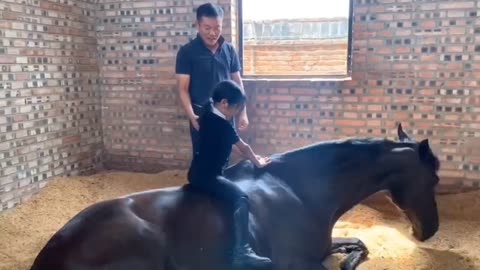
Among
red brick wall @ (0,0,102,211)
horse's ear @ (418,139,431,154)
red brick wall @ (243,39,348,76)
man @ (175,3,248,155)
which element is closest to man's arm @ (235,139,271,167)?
man @ (175,3,248,155)

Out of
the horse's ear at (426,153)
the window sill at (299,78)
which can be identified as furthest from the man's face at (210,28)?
the horse's ear at (426,153)

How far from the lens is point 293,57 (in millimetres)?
4746

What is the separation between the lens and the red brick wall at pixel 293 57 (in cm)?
443

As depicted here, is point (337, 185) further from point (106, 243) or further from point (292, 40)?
point (292, 40)

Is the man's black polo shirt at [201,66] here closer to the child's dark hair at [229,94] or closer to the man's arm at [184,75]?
the man's arm at [184,75]

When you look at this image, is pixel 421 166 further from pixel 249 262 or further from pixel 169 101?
pixel 169 101

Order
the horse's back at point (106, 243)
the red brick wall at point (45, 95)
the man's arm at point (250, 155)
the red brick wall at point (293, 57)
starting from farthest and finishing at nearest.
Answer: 1. the red brick wall at point (293, 57)
2. the red brick wall at point (45, 95)
3. the man's arm at point (250, 155)
4. the horse's back at point (106, 243)

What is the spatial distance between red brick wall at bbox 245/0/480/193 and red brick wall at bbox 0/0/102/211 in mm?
2160

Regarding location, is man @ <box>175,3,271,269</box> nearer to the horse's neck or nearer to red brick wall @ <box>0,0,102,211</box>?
the horse's neck

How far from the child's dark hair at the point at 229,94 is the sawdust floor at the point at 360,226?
45.9 inches

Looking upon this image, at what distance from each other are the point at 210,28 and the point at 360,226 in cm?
183

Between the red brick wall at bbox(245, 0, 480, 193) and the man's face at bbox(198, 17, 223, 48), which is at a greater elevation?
the man's face at bbox(198, 17, 223, 48)

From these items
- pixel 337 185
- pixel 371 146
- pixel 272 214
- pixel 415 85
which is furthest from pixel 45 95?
pixel 415 85

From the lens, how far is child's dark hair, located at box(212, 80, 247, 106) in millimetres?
2205
